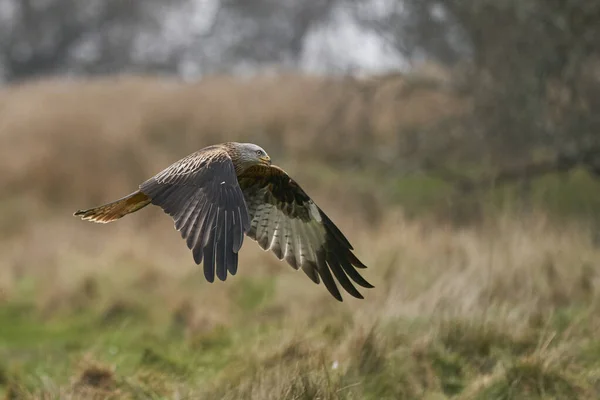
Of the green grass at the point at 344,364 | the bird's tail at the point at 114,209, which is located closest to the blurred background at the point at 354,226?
the green grass at the point at 344,364

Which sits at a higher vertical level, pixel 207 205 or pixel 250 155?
pixel 250 155

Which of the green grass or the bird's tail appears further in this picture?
the green grass

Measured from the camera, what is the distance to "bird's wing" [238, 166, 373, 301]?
193 inches

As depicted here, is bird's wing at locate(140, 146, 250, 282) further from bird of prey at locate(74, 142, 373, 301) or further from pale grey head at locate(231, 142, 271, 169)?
pale grey head at locate(231, 142, 271, 169)

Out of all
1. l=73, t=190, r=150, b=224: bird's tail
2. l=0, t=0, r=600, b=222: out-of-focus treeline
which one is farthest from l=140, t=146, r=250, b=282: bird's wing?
l=0, t=0, r=600, b=222: out-of-focus treeline

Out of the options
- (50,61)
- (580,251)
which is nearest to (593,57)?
(580,251)

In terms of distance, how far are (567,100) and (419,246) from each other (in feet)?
9.70

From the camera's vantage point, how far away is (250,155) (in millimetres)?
4516

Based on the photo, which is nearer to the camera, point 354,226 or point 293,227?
point 293,227

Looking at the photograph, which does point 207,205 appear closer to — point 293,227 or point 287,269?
point 293,227

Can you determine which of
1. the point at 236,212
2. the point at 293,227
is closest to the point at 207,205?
the point at 236,212

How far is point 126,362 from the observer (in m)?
6.02

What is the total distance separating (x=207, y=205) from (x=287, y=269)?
5838 mm

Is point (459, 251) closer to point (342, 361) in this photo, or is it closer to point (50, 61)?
point (342, 361)
